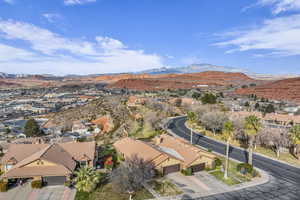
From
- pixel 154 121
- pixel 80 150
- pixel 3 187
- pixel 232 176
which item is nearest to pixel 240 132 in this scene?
pixel 232 176

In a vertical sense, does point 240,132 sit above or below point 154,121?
below

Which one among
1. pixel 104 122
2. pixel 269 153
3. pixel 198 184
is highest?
pixel 198 184

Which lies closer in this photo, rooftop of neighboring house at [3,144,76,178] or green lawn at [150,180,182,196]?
green lawn at [150,180,182,196]

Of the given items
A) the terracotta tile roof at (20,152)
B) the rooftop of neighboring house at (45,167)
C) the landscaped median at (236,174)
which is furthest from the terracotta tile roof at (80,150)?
the landscaped median at (236,174)

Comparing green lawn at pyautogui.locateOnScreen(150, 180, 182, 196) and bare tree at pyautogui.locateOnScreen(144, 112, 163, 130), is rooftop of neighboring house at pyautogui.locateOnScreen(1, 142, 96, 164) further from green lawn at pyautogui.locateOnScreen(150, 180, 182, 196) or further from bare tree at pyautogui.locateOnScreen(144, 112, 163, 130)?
bare tree at pyautogui.locateOnScreen(144, 112, 163, 130)

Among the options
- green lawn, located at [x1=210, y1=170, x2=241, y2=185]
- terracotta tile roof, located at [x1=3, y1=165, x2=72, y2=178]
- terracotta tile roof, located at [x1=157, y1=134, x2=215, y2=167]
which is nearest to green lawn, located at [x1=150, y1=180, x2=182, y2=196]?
terracotta tile roof, located at [x1=157, y1=134, x2=215, y2=167]

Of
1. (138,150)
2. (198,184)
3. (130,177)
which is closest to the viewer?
(130,177)

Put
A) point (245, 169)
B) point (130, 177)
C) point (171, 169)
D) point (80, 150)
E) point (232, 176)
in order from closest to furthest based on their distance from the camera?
point (130, 177) < point (232, 176) < point (245, 169) < point (171, 169) < point (80, 150)

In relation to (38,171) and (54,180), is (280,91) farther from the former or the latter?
(38,171)
